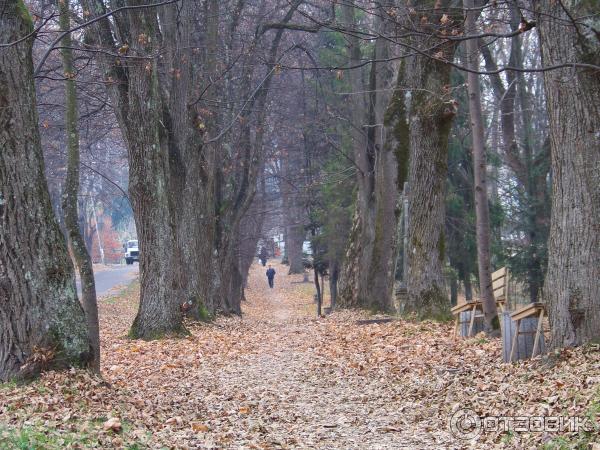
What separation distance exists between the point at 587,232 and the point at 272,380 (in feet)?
16.5

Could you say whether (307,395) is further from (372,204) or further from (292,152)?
(292,152)

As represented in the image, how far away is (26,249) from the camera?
8.47 metres

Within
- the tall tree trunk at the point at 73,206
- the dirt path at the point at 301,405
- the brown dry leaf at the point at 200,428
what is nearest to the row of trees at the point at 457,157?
the dirt path at the point at 301,405

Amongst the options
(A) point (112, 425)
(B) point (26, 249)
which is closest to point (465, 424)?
(A) point (112, 425)

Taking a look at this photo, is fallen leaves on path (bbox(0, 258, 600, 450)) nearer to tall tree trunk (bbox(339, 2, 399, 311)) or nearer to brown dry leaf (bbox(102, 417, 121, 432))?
brown dry leaf (bbox(102, 417, 121, 432))

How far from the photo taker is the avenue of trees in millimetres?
8516

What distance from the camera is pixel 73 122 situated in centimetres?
1145

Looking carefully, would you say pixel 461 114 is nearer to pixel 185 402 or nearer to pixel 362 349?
pixel 362 349

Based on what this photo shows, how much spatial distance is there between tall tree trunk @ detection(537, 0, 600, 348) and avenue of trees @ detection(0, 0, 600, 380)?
0.02 meters

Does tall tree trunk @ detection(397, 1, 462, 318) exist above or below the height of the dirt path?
above

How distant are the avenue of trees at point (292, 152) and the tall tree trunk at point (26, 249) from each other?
0.07 feet

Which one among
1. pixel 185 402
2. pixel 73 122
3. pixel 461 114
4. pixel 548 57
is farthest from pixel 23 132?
pixel 461 114

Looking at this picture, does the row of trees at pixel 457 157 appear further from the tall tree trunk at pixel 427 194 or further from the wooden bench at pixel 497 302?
the wooden bench at pixel 497 302

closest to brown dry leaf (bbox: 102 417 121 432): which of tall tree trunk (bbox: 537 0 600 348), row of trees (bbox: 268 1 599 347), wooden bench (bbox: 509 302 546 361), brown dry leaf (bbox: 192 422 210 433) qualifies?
Result: brown dry leaf (bbox: 192 422 210 433)
